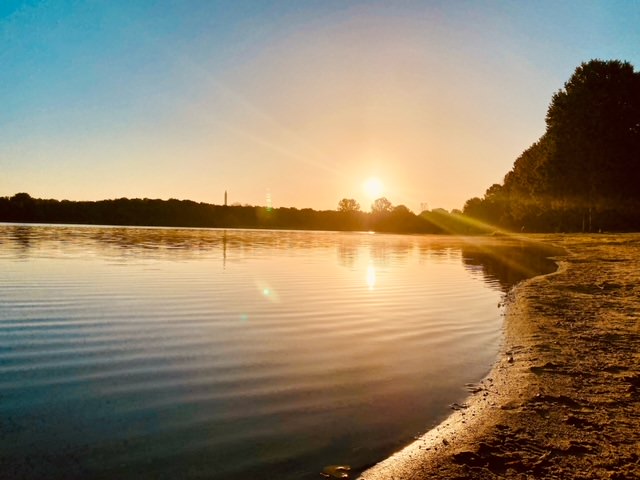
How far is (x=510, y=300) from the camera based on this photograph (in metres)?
16.3

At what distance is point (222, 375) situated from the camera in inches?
307

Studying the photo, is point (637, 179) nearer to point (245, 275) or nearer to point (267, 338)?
point (245, 275)

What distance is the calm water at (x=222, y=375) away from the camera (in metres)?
5.09

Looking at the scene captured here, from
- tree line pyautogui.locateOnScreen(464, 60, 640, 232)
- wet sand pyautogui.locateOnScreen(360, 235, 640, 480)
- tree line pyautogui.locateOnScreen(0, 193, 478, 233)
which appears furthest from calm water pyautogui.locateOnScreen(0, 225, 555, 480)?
tree line pyautogui.locateOnScreen(0, 193, 478, 233)

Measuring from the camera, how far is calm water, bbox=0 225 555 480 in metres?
5.09

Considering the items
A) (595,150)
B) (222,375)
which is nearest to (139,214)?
(595,150)

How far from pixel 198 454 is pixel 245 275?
17.5m

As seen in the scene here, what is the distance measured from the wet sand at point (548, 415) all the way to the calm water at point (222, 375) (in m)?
0.44

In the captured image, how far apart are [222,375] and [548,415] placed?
5.10 meters

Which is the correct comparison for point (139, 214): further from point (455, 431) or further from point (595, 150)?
point (455, 431)

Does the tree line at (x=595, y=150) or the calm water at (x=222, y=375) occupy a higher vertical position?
the tree line at (x=595, y=150)

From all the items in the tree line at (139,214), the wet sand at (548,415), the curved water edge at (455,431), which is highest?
the tree line at (139,214)

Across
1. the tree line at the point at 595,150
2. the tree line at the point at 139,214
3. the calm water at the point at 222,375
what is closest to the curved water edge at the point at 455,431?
the calm water at the point at 222,375

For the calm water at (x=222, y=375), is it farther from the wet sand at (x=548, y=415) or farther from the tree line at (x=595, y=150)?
the tree line at (x=595, y=150)
